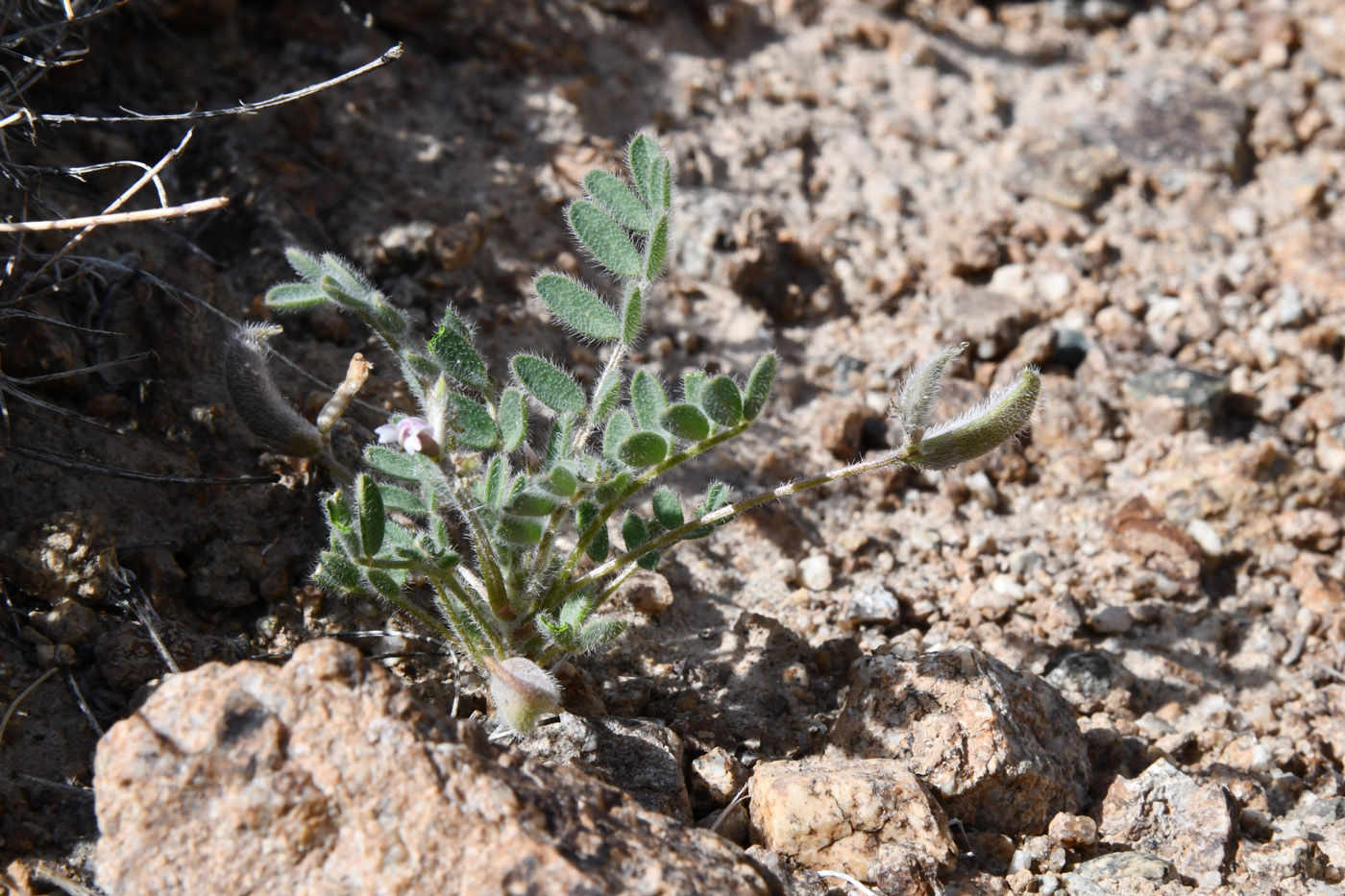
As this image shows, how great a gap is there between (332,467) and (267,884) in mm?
908

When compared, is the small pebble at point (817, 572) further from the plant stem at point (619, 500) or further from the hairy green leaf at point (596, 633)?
the hairy green leaf at point (596, 633)

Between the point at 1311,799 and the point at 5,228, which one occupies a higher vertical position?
the point at 5,228

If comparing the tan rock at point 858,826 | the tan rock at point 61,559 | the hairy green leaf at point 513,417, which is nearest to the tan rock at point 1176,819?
the tan rock at point 858,826

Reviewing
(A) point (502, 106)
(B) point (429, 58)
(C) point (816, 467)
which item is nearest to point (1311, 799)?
(C) point (816, 467)

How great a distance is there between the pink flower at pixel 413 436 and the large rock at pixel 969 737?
3.58 ft

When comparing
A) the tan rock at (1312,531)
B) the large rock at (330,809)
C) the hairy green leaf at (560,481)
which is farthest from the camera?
the tan rock at (1312,531)

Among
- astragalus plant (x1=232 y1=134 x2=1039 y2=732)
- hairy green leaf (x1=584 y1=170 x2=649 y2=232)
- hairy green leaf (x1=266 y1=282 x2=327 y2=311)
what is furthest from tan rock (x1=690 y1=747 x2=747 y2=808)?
hairy green leaf (x1=266 y1=282 x2=327 y2=311)

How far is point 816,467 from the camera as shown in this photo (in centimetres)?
321

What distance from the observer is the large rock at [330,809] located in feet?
5.26

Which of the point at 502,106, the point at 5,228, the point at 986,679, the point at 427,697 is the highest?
the point at 5,228

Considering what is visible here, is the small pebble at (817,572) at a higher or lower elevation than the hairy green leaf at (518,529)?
lower

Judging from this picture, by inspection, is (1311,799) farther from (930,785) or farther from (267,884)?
(267,884)

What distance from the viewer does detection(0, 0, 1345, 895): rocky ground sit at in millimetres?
1738

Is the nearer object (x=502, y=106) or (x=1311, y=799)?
(x=1311, y=799)
